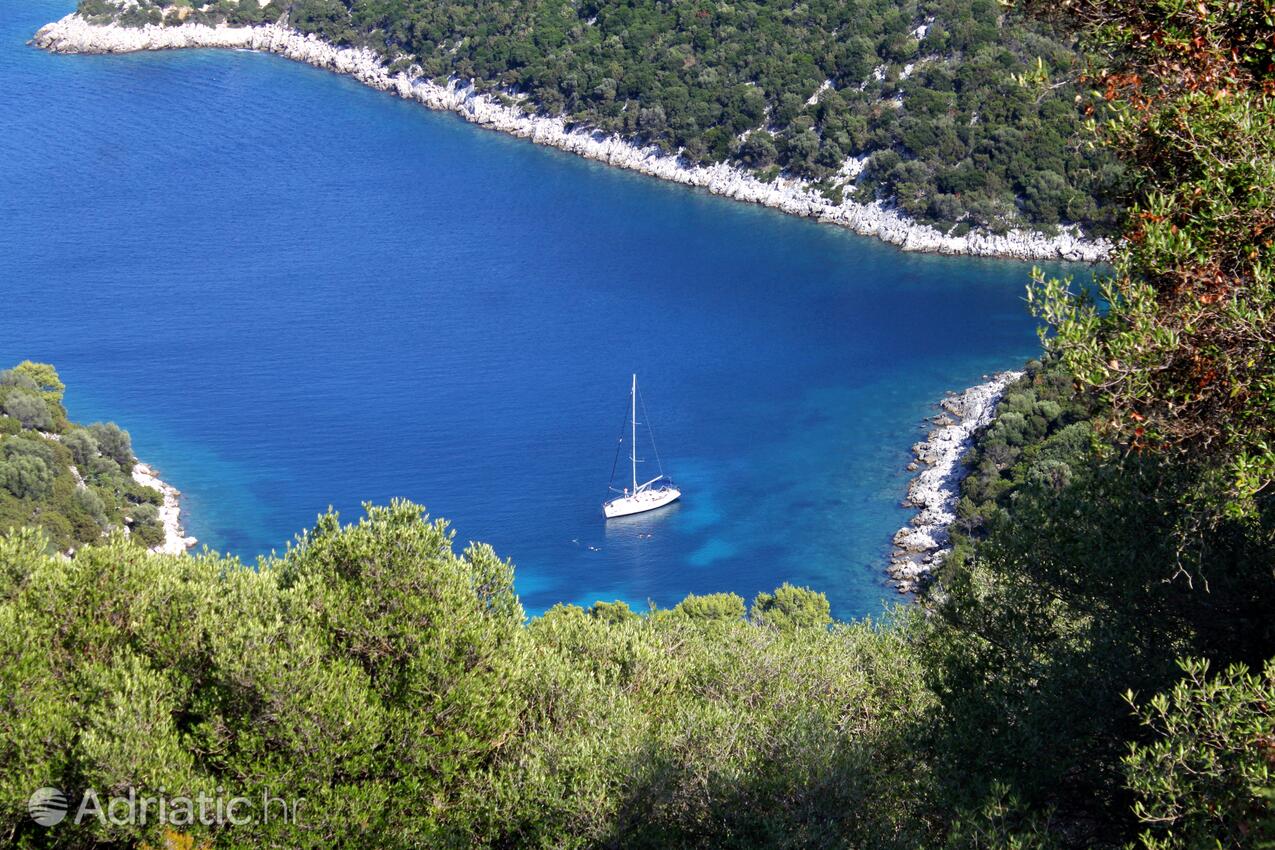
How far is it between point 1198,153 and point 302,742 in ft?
22.4

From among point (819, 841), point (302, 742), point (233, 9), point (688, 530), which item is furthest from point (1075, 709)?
point (233, 9)

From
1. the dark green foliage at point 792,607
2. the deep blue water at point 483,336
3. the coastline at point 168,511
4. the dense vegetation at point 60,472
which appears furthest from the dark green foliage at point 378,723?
the coastline at point 168,511

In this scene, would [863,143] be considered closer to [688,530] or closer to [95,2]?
[688,530]

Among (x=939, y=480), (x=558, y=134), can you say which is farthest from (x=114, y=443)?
(x=558, y=134)

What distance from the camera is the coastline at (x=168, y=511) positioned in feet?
112

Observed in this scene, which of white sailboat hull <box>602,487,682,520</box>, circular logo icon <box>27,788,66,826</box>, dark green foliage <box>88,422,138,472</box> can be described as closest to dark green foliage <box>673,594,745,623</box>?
white sailboat hull <box>602,487,682,520</box>

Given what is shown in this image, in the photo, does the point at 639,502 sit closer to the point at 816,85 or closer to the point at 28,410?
the point at 28,410

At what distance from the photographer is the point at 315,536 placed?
1104 centimetres

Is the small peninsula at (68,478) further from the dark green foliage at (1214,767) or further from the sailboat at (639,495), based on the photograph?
the dark green foliage at (1214,767)

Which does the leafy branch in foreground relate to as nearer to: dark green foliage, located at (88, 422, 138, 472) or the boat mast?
the boat mast

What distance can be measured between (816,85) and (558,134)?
1422 cm

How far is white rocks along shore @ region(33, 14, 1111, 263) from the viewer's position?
56.5 meters

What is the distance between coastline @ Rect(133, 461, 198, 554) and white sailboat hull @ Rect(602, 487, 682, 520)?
1148cm

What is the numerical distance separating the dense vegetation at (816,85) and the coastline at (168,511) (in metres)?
34.6
